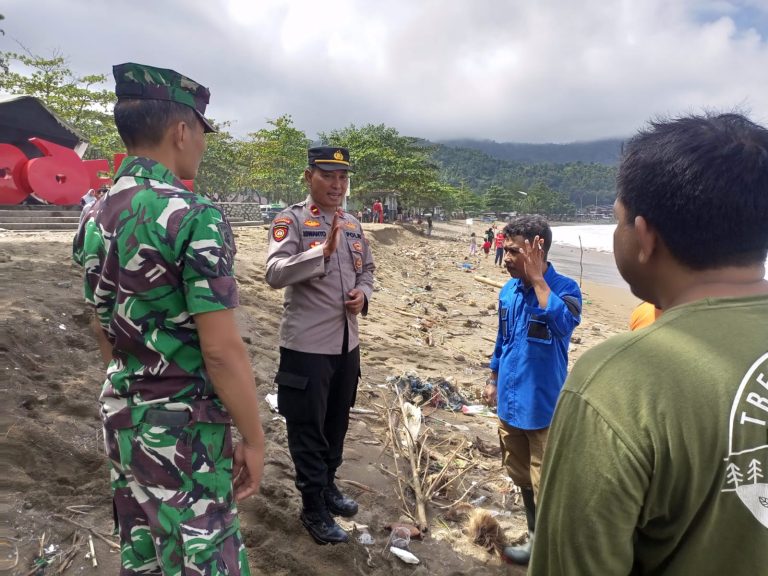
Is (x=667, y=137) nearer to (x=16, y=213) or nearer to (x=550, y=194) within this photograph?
(x=16, y=213)

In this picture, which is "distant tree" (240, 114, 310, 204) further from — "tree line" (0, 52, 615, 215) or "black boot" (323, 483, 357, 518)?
"black boot" (323, 483, 357, 518)

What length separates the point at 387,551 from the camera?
2957 mm

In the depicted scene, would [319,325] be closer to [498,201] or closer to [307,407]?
[307,407]

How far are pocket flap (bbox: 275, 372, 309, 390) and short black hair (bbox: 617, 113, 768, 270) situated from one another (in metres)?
2.08

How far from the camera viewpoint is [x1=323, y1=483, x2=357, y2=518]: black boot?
3143 mm

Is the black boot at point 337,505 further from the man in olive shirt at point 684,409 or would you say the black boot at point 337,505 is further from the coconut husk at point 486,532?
the man in olive shirt at point 684,409

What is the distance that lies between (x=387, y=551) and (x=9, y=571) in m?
1.88

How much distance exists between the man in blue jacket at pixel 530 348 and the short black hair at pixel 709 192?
66.6 inches

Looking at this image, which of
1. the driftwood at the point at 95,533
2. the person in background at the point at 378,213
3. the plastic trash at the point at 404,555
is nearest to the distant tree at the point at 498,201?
the person in background at the point at 378,213

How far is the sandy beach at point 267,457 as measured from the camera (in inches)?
103

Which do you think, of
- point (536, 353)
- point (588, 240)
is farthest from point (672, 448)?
point (588, 240)

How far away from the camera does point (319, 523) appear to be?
9.29 ft

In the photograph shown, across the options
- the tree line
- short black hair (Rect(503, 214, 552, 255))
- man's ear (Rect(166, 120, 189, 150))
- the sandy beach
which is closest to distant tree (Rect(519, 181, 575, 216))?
the tree line

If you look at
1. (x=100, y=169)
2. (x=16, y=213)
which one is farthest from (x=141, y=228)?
(x=100, y=169)
